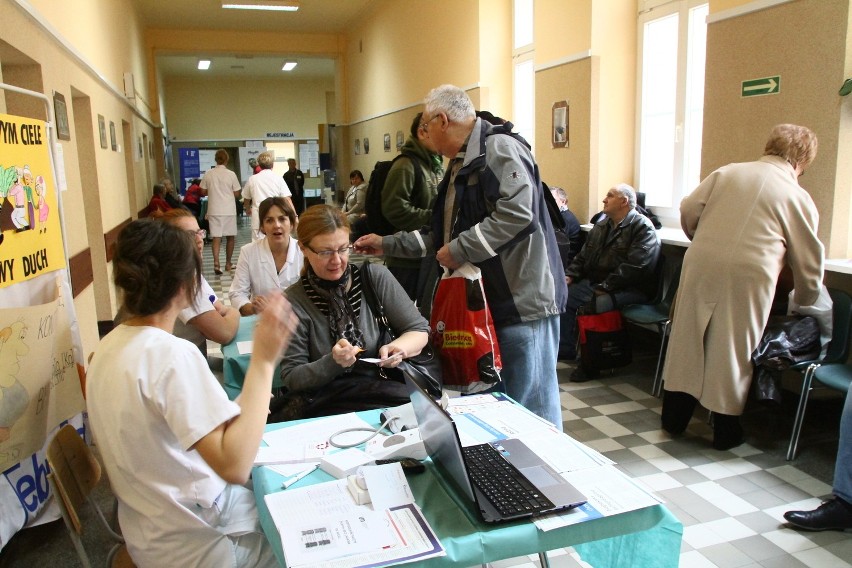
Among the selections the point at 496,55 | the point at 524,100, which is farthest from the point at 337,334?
the point at 496,55

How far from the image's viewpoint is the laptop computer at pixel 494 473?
1324mm

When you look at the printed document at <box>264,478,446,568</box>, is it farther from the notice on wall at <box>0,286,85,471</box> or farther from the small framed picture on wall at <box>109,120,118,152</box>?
the small framed picture on wall at <box>109,120,118,152</box>

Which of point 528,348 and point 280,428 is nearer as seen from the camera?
point 280,428

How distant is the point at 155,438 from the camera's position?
4.73 feet

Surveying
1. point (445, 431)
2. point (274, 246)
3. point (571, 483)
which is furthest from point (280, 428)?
point (274, 246)

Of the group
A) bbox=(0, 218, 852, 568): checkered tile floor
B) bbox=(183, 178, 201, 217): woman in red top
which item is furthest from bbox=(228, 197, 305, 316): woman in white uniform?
bbox=(183, 178, 201, 217): woman in red top

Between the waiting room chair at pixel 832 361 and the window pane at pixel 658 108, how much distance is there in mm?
2105

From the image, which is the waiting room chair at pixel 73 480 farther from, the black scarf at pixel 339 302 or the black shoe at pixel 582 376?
the black shoe at pixel 582 376

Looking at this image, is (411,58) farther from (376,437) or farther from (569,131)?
(376,437)

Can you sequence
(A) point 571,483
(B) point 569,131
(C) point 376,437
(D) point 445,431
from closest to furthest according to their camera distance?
(D) point 445,431 → (A) point 571,483 → (C) point 376,437 → (B) point 569,131

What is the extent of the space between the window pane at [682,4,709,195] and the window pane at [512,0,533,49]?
2192 millimetres

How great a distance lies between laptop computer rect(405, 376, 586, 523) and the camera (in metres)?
1.32

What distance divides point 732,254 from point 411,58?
23.9 feet

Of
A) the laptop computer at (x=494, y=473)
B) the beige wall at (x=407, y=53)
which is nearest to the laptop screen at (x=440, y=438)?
the laptop computer at (x=494, y=473)
